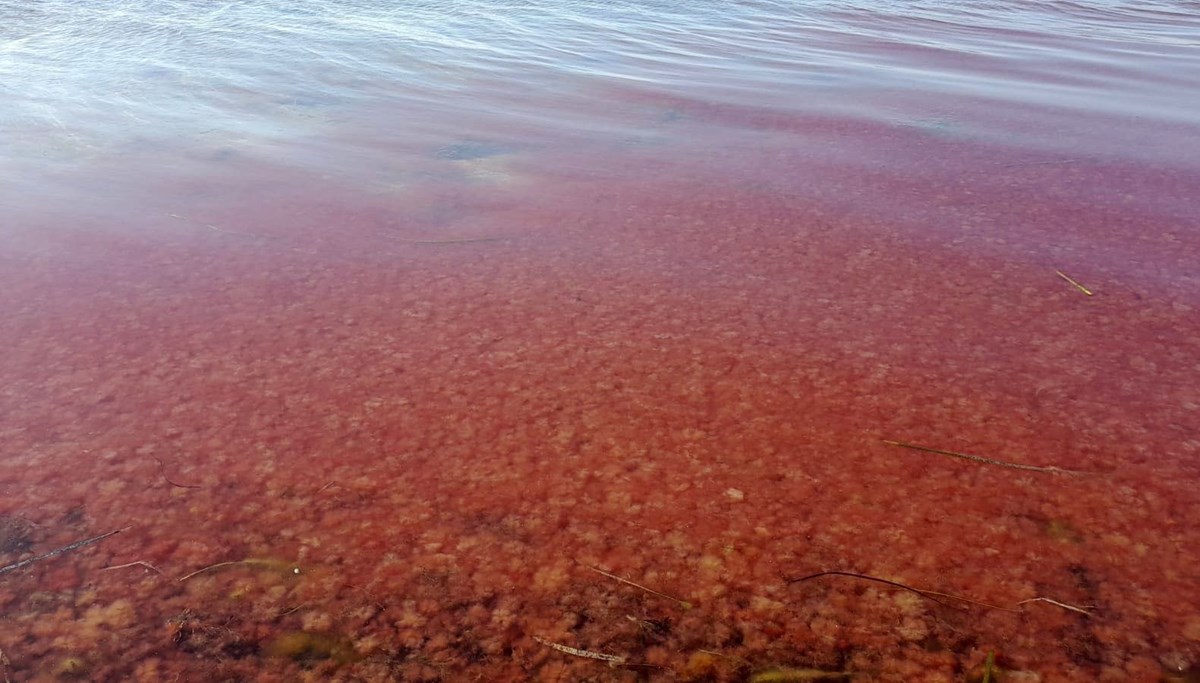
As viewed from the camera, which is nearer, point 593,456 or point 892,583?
point 892,583

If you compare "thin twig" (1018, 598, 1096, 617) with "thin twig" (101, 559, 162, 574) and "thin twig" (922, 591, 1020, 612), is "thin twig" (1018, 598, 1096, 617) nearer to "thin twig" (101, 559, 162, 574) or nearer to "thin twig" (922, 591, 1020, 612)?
"thin twig" (922, 591, 1020, 612)

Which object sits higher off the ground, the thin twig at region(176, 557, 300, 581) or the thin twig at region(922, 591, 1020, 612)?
the thin twig at region(922, 591, 1020, 612)

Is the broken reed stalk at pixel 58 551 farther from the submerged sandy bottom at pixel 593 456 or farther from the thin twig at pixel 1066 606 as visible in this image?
the thin twig at pixel 1066 606

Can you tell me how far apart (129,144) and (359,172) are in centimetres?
118

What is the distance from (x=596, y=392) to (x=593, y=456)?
0.85 feet

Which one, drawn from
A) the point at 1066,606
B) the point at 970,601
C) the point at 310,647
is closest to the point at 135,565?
the point at 310,647

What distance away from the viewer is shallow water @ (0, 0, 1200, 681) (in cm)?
148

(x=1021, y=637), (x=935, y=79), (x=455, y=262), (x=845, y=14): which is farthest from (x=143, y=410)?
(x=845, y=14)

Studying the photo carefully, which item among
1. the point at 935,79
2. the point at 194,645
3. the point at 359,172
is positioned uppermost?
the point at 935,79

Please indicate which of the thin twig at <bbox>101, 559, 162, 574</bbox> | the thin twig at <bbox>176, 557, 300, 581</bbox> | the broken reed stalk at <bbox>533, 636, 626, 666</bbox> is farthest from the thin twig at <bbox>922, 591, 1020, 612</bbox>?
Answer: the thin twig at <bbox>101, 559, 162, 574</bbox>

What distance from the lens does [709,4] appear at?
8.27 m

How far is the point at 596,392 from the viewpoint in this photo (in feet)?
6.94

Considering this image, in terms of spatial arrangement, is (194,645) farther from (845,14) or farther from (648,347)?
(845,14)

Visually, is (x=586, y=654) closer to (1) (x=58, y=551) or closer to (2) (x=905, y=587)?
(2) (x=905, y=587)
